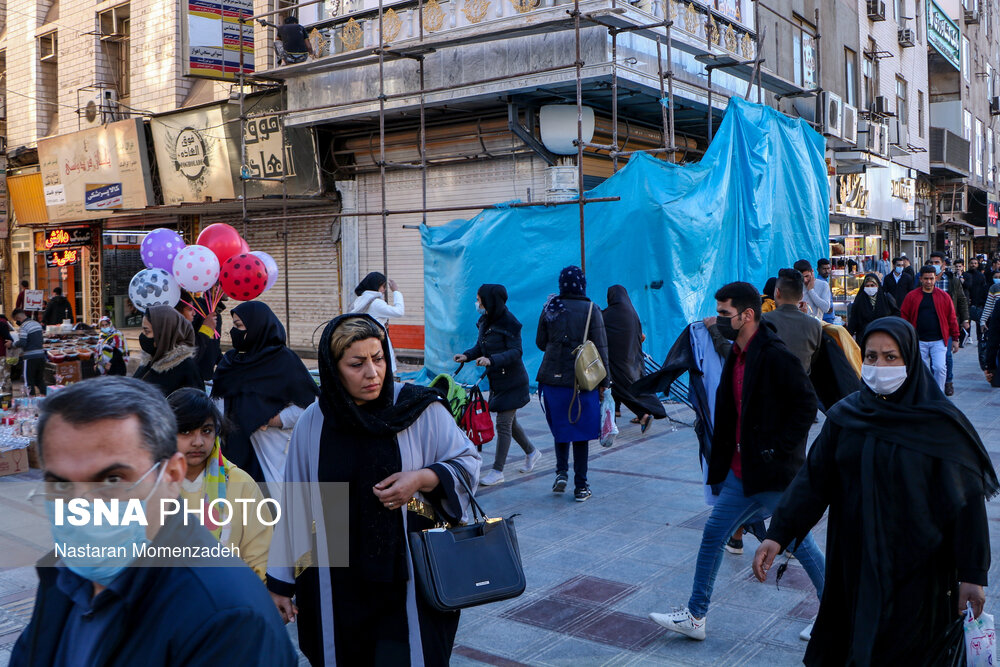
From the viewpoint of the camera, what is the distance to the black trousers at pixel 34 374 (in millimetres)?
12344

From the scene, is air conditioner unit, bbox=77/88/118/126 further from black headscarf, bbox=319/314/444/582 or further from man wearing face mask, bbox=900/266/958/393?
black headscarf, bbox=319/314/444/582

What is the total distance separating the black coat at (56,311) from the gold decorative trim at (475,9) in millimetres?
10024

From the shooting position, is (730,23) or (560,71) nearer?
(560,71)

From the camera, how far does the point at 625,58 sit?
1177 centimetres

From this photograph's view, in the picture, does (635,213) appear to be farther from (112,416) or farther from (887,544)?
(112,416)

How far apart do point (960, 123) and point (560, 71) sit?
85.1 ft

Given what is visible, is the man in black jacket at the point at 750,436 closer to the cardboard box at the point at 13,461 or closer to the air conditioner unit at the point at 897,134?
the cardboard box at the point at 13,461

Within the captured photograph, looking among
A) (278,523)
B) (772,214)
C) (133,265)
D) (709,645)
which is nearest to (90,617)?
(278,523)

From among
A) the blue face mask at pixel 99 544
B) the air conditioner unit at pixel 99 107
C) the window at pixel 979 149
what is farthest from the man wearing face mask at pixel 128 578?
the window at pixel 979 149

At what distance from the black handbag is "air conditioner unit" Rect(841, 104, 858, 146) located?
17212mm

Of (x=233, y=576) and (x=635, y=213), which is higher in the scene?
(x=635, y=213)

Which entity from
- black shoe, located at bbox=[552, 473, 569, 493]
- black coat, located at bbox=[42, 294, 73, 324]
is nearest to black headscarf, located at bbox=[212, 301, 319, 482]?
black shoe, located at bbox=[552, 473, 569, 493]

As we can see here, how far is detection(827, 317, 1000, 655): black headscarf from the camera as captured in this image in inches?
113

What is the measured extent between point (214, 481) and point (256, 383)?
1.15m
